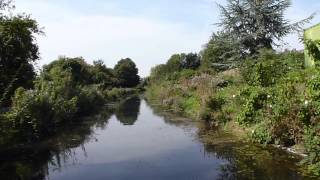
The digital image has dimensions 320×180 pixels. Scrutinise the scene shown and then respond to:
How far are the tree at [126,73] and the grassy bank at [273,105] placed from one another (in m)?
61.2

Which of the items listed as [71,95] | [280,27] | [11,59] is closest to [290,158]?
[11,59]

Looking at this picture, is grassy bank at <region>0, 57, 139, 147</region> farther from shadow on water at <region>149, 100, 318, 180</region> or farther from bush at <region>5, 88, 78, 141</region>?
shadow on water at <region>149, 100, 318, 180</region>

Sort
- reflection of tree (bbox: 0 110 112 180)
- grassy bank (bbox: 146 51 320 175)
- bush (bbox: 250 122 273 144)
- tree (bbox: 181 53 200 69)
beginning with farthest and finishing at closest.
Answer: tree (bbox: 181 53 200 69)
bush (bbox: 250 122 273 144)
reflection of tree (bbox: 0 110 112 180)
grassy bank (bbox: 146 51 320 175)

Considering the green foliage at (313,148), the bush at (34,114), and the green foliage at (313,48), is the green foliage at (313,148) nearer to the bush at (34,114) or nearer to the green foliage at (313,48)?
the green foliage at (313,48)

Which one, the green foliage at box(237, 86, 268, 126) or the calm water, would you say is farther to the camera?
the green foliage at box(237, 86, 268, 126)

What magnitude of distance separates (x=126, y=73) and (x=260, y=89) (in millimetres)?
73685

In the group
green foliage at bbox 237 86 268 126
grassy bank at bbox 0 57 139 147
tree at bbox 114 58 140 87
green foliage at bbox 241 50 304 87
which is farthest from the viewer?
tree at bbox 114 58 140 87

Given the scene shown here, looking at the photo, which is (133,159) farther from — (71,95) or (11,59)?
(71,95)

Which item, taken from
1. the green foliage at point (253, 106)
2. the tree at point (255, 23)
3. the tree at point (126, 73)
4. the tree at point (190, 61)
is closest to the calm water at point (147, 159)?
the green foliage at point (253, 106)

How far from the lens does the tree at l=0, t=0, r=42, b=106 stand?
18.2 meters

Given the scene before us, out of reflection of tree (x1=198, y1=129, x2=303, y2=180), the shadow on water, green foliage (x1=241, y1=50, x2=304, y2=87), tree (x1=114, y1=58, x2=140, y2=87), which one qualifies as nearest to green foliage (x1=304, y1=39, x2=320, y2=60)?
green foliage (x1=241, y1=50, x2=304, y2=87)

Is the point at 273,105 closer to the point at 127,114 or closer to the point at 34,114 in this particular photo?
the point at 34,114

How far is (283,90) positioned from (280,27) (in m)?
20.2

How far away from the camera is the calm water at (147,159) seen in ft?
39.8
